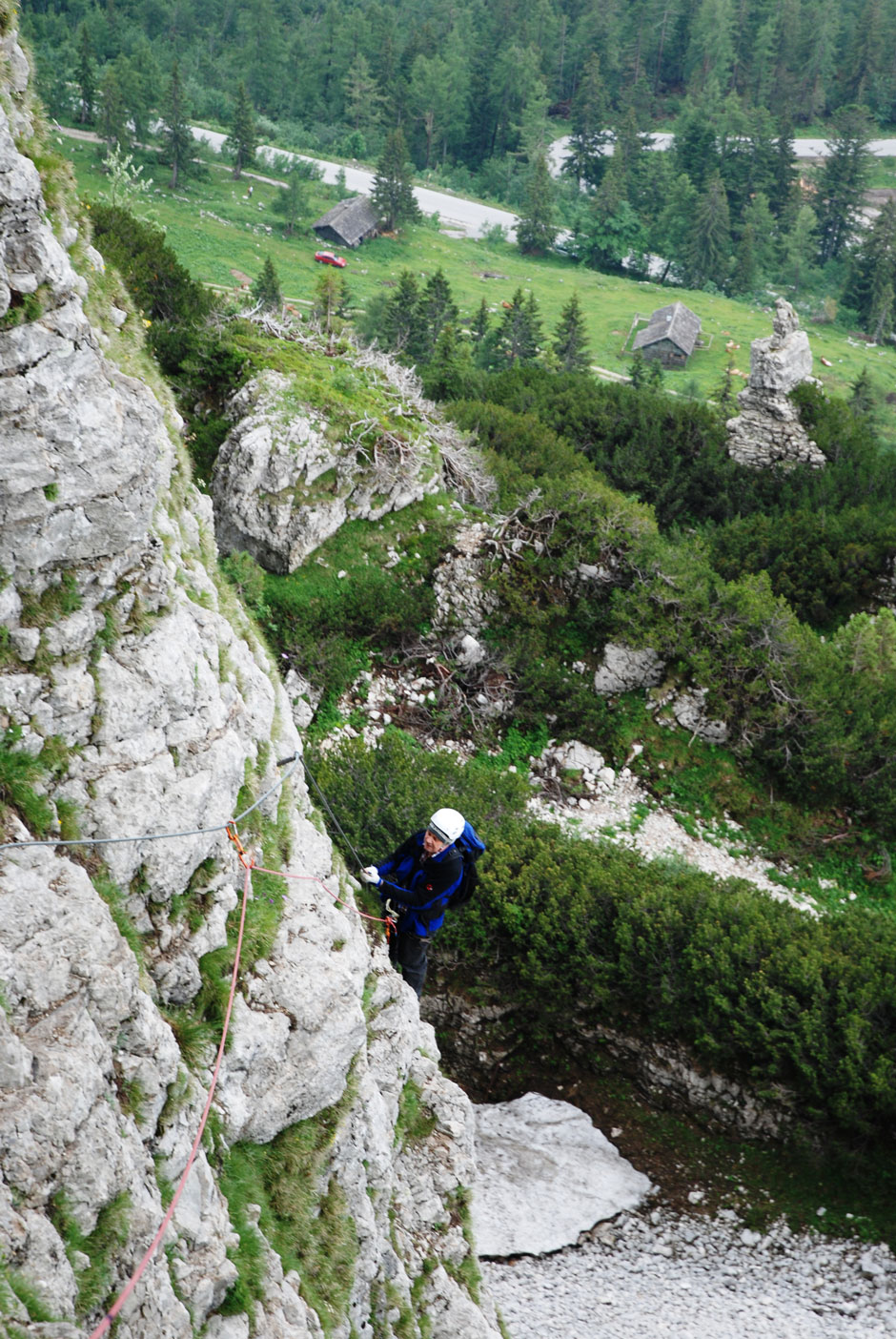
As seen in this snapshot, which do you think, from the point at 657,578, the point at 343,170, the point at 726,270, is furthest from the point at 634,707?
the point at 343,170

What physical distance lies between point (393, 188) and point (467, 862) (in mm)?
78592

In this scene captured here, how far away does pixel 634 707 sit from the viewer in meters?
21.7

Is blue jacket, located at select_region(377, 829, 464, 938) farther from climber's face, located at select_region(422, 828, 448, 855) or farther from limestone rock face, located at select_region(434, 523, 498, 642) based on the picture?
limestone rock face, located at select_region(434, 523, 498, 642)

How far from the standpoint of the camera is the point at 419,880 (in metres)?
10.2

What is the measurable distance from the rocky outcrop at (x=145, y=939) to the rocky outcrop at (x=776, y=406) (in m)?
26.8

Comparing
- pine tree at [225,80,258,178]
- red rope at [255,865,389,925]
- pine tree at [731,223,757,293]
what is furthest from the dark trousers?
pine tree at [731,223,757,293]

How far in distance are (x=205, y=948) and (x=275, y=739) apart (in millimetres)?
2550

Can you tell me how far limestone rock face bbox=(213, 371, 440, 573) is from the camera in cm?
2111

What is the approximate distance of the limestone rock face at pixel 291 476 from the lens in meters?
21.1

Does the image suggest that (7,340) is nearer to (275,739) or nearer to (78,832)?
(78,832)

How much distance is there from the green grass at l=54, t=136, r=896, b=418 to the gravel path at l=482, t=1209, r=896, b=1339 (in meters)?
53.7

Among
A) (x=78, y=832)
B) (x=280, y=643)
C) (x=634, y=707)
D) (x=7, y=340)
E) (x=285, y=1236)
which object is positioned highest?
(x=7, y=340)

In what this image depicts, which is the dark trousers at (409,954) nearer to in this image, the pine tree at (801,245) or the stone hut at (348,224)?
the stone hut at (348,224)

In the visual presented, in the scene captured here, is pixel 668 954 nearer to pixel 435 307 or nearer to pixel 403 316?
pixel 403 316
